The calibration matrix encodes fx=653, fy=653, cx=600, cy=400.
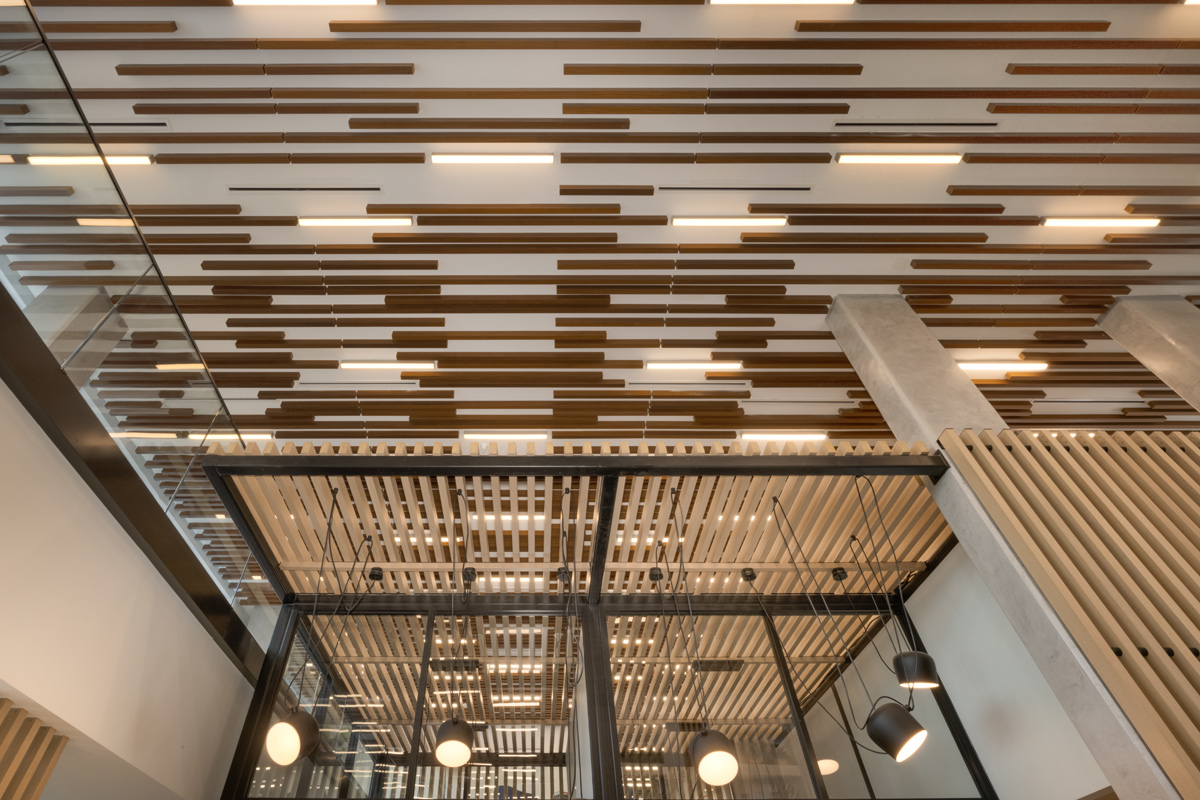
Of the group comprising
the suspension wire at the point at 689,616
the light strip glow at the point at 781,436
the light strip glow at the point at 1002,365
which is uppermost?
the light strip glow at the point at 1002,365

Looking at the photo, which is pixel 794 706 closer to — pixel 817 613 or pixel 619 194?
pixel 817 613

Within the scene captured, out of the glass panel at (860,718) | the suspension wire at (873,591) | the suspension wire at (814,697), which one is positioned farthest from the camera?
the suspension wire at (873,591)

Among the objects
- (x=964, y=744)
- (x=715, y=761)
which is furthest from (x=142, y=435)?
(x=964, y=744)

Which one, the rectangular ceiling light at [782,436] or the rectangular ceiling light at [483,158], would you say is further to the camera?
the rectangular ceiling light at [782,436]

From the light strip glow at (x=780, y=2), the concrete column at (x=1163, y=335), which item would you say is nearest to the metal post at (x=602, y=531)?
the light strip glow at (x=780, y=2)

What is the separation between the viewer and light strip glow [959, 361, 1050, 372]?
245 inches

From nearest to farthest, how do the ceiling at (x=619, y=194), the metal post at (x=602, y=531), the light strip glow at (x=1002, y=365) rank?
the metal post at (x=602, y=531) < the ceiling at (x=619, y=194) < the light strip glow at (x=1002, y=365)

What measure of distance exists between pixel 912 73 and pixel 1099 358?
12.1ft

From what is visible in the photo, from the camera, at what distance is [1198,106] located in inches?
185

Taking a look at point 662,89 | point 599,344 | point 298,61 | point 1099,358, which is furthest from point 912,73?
point 298,61

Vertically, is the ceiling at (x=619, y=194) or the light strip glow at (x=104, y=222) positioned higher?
the ceiling at (x=619, y=194)

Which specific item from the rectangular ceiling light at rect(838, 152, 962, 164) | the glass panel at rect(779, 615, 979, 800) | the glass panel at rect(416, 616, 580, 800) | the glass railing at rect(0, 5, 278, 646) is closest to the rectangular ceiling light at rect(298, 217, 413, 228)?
the glass railing at rect(0, 5, 278, 646)

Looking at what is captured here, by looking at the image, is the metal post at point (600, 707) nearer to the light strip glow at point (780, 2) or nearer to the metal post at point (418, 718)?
the metal post at point (418, 718)

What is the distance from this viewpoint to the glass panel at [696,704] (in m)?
4.24
